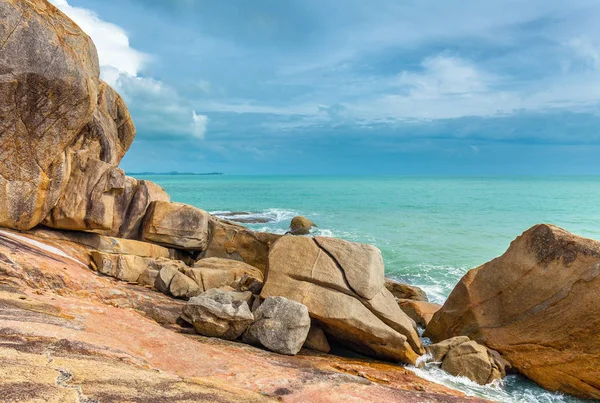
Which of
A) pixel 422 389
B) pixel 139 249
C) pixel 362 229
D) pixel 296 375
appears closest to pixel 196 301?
pixel 296 375

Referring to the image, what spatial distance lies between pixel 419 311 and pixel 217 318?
32.7ft

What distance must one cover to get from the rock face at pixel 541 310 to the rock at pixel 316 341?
214 inches

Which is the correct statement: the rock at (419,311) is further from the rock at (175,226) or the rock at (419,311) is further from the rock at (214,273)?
the rock at (175,226)

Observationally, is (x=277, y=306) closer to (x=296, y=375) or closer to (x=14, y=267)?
(x=296, y=375)

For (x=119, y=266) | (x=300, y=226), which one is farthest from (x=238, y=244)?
(x=300, y=226)

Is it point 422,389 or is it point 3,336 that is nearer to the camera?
point 3,336

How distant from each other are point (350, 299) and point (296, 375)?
4039 mm

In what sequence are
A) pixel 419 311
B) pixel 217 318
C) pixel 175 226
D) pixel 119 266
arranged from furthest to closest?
pixel 175 226
pixel 419 311
pixel 119 266
pixel 217 318

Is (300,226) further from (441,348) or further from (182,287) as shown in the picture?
(441,348)

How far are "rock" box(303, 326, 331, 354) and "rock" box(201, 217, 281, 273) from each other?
874cm

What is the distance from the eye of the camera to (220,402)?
5594mm

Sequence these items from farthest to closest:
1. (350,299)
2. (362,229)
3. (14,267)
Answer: (362,229)
(350,299)
(14,267)

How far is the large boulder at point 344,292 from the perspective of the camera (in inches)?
467

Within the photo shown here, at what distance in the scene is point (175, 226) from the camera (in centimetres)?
1939
